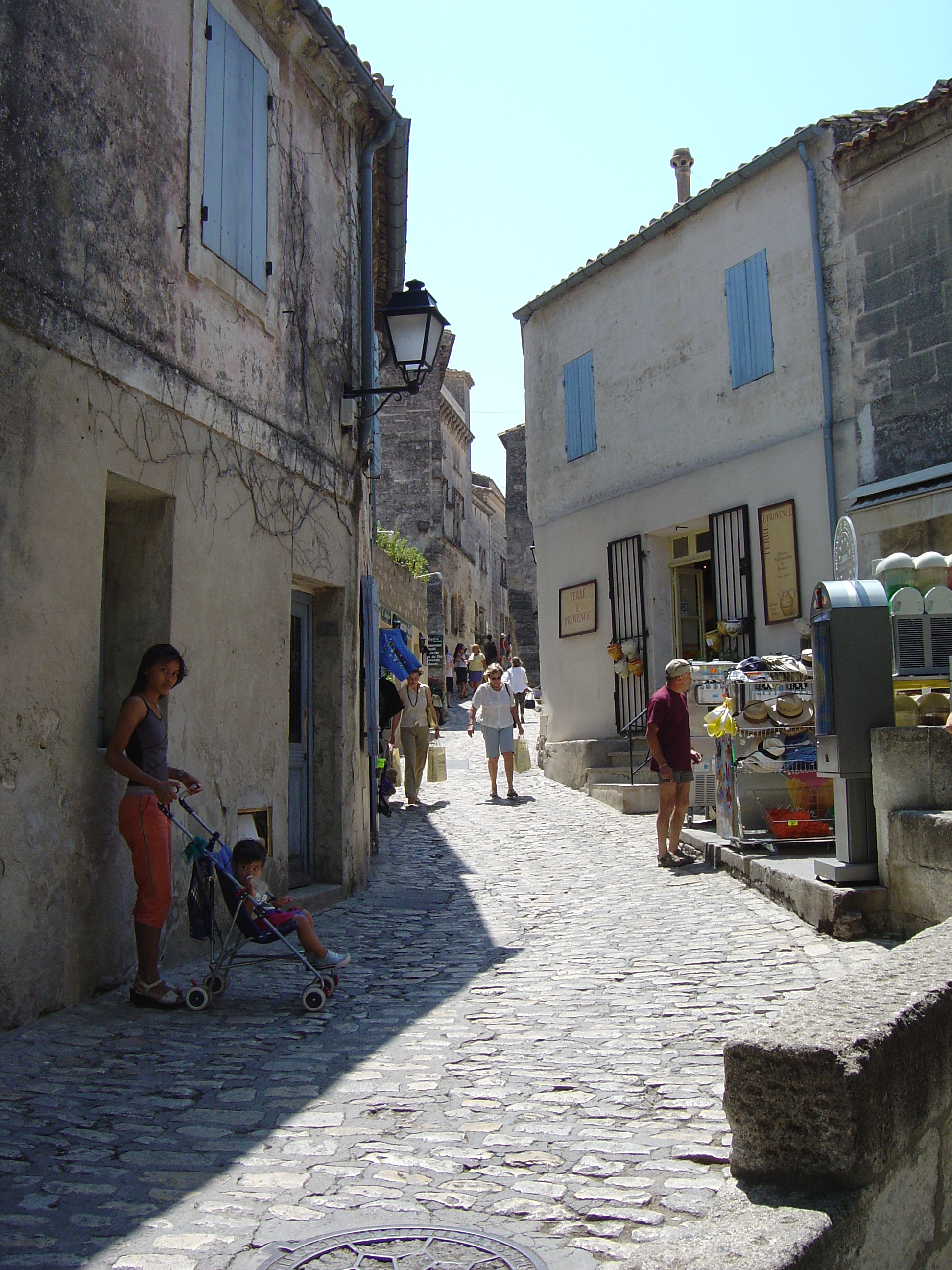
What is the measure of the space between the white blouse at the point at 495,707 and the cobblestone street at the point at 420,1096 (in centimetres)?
645

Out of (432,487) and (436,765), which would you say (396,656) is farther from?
(432,487)

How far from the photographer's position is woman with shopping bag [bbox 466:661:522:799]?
46.0 feet

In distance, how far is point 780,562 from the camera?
487 inches

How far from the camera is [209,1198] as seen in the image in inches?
122

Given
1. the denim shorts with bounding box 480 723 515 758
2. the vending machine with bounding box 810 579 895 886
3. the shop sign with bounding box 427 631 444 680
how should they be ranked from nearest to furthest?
the vending machine with bounding box 810 579 895 886
the denim shorts with bounding box 480 723 515 758
the shop sign with bounding box 427 631 444 680

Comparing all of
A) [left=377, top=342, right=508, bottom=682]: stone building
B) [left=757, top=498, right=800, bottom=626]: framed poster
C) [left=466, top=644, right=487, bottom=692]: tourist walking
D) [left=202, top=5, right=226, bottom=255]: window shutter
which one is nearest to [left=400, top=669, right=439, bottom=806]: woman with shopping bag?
[left=757, top=498, right=800, bottom=626]: framed poster

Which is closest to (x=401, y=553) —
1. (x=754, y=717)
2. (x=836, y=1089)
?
(x=754, y=717)

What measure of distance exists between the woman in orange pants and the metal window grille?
9.32 metres

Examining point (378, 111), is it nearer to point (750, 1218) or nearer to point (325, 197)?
point (325, 197)

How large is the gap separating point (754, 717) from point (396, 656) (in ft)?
19.9

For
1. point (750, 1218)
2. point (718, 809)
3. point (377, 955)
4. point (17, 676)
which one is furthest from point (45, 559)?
point (718, 809)

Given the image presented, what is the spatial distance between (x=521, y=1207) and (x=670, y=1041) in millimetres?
1693

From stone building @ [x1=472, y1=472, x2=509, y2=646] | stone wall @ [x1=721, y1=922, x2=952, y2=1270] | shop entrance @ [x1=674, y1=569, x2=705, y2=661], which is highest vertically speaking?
stone building @ [x1=472, y1=472, x2=509, y2=646]

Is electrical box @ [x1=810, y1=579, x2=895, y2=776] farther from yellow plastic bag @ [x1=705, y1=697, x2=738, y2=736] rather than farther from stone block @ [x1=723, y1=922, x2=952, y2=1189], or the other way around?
stone block @ [x1=723, y1=922, x2=952, y2=1189]
